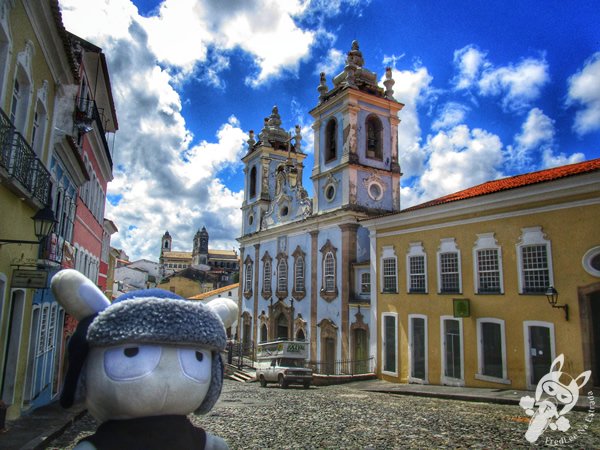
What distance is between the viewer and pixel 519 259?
14867 millimetres

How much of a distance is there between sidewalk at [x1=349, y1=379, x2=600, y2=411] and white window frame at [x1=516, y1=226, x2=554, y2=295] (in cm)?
320

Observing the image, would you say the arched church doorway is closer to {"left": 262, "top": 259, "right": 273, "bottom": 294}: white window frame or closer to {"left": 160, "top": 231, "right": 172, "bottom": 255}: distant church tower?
{"left": 262, "top": 259, "right": 273, "bottom": 294}: white window frame

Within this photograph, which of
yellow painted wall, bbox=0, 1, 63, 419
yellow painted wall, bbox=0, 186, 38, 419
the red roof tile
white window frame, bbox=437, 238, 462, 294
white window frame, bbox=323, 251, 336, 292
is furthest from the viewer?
A: white window frame, bbox=323, 251, 336, 292

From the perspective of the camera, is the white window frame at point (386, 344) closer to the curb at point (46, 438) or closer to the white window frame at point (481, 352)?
the white window frame at point (481, 352)

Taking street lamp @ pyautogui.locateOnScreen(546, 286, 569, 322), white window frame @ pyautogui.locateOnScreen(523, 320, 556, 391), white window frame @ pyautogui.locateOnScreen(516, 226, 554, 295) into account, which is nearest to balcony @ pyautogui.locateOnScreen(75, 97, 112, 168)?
white window frame @ pyautogui.locateOnScreen(516, 226, 554, 295)

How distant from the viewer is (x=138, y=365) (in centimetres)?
321

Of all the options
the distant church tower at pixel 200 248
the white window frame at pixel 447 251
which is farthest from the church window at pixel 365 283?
the distant church tower at pixel 200 248

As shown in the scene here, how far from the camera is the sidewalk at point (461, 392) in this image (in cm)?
1249

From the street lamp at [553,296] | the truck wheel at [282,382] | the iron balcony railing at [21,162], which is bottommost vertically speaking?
the truck wheel at [282,382]

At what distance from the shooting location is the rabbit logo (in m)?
9.53

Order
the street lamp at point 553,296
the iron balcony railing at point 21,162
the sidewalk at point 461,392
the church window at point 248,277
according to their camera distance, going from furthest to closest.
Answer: the church window at point 248,277, the street lamp at point 553,296, the sidewalk at point 461,392, the iron balcony railing at point 21,162

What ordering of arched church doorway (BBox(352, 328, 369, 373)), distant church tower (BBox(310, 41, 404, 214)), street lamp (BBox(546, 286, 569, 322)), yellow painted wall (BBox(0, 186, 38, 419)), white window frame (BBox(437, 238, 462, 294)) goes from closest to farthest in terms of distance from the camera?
yellow painted wall (BBox(0, 186, 38, 419)) → street lamp (BBox(546, 286, 569, 322)) → white window frame (BBox(437, 238, 462, 294)) → arched church doorway (BBox(352, 328, 369, 373)) → distant church tower (BBox(310, 41, 404, 214))

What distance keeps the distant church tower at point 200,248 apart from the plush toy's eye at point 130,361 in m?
97.9

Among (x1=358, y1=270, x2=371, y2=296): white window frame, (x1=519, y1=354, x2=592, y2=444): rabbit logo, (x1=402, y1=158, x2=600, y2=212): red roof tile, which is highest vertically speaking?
(x1=402, y1=158, x2=600, y2=212): red roof tile
